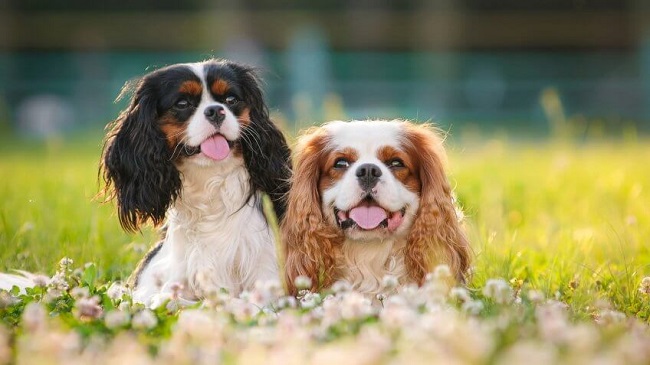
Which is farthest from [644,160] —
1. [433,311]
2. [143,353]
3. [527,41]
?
[527,41]

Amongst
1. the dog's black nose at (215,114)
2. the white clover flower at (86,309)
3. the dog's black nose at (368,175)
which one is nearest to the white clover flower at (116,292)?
the white clover flower at (86,309)

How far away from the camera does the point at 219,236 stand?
3770 millimetres

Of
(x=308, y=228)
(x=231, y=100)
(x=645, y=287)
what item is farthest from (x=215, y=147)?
(x=645, y=287)

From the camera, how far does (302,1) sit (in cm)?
2038

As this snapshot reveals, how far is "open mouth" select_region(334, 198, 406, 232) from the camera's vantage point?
11.4ft

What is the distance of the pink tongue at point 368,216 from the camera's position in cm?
347

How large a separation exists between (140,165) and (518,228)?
224 cm

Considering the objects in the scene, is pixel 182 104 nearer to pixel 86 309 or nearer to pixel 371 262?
pixel 371 262

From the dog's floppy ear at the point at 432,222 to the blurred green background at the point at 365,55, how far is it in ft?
31.1

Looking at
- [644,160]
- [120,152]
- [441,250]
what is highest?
[120,152]

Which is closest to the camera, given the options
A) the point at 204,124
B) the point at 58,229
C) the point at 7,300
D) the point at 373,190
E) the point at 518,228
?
the point at 7,300

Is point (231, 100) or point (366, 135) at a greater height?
point (231, 100)

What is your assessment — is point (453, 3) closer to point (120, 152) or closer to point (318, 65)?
point (318, 65)

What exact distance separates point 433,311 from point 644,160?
22.0ft
